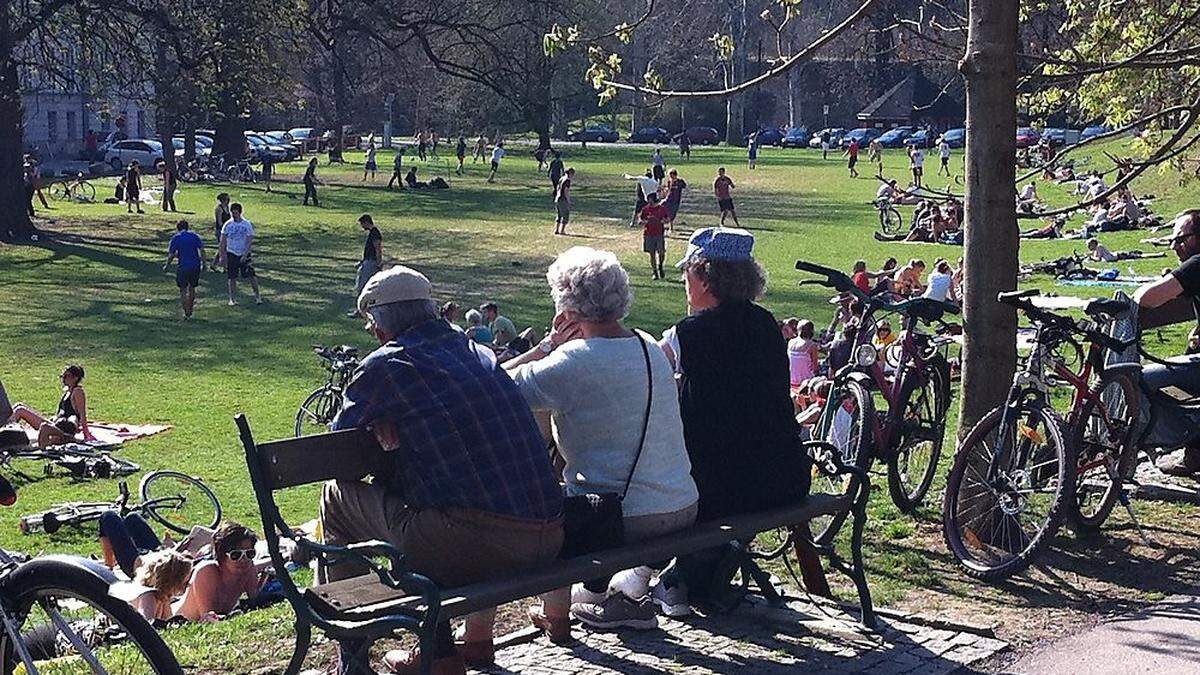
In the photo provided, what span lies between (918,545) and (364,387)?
353cm

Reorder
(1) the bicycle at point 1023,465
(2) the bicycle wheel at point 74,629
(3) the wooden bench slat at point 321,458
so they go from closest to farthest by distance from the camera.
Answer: (2) the bicycle wheel at point 74,629 → (3) the wooden bench slat at point 321,458 → (1) the bicycle at point 1023,465

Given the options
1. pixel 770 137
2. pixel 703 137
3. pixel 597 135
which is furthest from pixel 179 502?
pixel 770 137

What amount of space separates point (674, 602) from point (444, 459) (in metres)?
1.69

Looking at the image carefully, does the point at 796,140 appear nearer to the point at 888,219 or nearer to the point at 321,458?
the point at 888,219

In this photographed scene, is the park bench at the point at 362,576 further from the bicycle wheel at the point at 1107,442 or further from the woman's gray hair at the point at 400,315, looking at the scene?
the bicycle wheel at the point at 1107,442

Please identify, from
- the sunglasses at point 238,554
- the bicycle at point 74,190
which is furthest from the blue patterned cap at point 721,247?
the bicycle at point 74,190

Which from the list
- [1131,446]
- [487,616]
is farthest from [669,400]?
[1131,446]

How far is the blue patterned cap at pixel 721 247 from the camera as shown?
6.32 m

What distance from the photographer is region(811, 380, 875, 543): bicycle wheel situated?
802 centimetres

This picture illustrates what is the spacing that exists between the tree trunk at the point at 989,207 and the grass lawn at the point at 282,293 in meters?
0.85

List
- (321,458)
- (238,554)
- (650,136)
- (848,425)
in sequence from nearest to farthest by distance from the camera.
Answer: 1. (321,458)
2. (848,425)
3. (238,554)
4. (650,136)

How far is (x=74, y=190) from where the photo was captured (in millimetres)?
55688

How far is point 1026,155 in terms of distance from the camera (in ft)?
40.5

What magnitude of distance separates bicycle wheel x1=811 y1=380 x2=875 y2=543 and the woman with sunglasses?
3.05 meters
